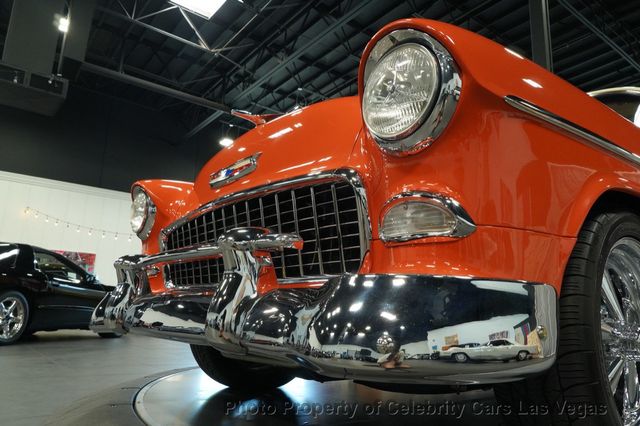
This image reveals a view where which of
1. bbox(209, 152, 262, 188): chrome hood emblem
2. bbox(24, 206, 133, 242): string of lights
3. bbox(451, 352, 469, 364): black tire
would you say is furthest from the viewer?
bbox(24, 206, 133, 242): string of lights

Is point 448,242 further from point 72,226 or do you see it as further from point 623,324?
point 72,226

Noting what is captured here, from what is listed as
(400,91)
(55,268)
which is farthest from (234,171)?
(55,268)

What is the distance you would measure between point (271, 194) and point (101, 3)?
9139 mm

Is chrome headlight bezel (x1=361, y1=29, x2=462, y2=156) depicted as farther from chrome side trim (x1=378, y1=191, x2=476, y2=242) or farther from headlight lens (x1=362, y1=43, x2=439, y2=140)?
chrome side trim (x1=378, y1=191, x2=476, y2=242)

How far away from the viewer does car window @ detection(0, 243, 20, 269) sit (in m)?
4.91

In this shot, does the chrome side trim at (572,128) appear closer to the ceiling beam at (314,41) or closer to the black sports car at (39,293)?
the black sports car at (39,293)

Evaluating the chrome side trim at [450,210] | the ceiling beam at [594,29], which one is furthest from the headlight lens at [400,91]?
the ceiling beam at [594,29]

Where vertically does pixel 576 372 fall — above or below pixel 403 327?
below

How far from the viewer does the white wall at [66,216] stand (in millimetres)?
10297

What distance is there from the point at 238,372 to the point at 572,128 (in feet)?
6.28

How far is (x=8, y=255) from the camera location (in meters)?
5.03

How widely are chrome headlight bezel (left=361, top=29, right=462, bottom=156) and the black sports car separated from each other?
505 cm

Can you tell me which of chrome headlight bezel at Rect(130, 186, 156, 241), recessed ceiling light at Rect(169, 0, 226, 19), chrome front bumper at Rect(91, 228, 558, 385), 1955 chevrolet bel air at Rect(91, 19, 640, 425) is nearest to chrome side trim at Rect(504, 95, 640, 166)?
1955 chevrolet bel air at Rect(91, 19, 640, 425)

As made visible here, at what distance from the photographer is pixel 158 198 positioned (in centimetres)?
224
